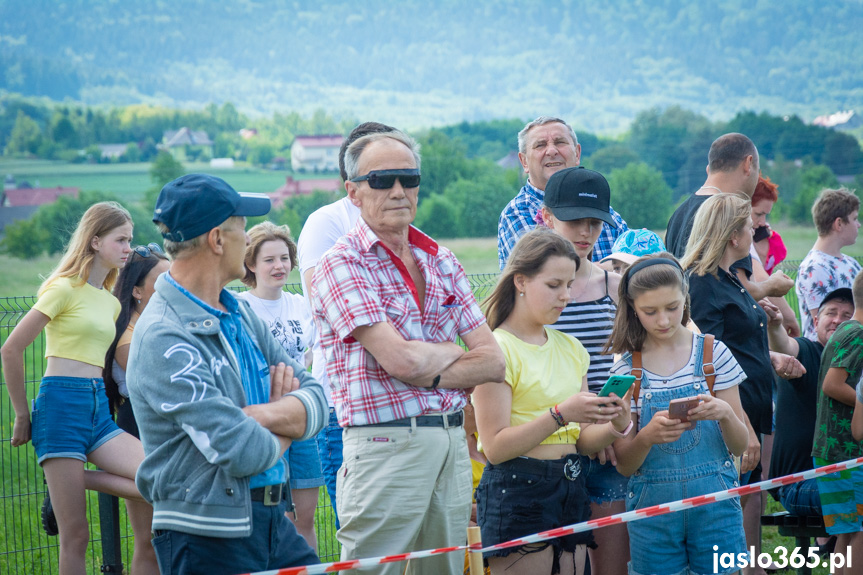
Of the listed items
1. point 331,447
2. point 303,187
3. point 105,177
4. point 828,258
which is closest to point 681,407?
point 331,447

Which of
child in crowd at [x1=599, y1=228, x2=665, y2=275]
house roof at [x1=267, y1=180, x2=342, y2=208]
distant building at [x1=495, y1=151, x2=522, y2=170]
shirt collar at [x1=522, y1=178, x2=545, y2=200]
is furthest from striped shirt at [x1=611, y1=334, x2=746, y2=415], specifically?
distant building at [x1=495, y1=151, x2=522, y2=170]

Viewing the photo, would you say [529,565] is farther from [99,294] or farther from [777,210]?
[777,210]

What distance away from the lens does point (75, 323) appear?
15.3ft

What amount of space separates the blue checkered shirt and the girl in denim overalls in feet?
2.82

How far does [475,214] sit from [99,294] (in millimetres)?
64122

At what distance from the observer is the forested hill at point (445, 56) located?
111 metres

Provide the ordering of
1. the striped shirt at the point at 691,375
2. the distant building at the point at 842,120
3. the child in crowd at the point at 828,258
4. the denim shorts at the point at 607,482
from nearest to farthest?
1. the striped shirt at the point at 691,375
2. the denim shorts at the point at 607,482
3. the child in crowd at the point at 828,258
4. the distant building at the point at 842,120

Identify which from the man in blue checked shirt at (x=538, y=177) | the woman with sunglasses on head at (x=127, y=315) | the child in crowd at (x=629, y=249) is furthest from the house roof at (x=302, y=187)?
the child in crowd at (x=629, y=249)

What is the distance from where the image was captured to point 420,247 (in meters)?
3.34

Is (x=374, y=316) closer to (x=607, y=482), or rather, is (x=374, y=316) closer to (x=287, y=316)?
(x=607, y=482)

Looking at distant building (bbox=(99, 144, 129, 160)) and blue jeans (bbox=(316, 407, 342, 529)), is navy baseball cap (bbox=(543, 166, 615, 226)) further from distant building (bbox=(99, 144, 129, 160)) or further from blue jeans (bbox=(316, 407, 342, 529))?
distant building (bbox=(99, 144, 129, 160))

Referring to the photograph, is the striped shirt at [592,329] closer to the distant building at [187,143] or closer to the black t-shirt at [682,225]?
the black t-shirt at [682,225]

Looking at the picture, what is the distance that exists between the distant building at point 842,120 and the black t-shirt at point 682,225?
91.0 metres

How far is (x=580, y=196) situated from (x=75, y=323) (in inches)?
112
